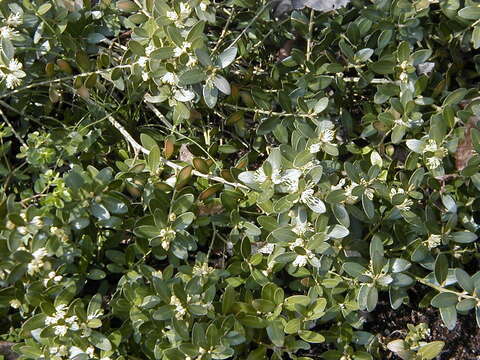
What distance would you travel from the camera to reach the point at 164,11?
5.58 feet

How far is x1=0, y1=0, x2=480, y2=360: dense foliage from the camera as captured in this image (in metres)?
1.54

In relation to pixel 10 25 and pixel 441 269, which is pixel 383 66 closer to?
pixel 441 269

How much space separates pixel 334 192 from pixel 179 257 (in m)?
0.43

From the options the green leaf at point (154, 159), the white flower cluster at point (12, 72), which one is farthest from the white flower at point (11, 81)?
the green leaf at point (154, 159)

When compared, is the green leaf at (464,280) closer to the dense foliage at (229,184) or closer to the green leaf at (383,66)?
the dense foliage at (229,184)

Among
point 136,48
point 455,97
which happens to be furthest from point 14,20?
point 455,97

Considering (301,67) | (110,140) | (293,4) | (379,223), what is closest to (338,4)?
(293,4)

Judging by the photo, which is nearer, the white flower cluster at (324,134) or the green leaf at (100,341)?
the green leaf at (100,341)

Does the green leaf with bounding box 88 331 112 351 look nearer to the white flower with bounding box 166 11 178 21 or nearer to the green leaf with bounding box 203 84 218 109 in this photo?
the green leaf with bounding box 203 84 218 109

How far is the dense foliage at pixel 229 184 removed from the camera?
5.04ft

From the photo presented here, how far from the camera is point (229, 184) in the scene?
172 centimetres

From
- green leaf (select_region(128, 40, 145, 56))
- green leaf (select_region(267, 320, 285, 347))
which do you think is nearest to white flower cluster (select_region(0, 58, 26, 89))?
green leaf (select_region(128, 40, 145, 56))

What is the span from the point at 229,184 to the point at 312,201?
0.92 feet

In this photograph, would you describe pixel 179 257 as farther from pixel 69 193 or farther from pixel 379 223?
pixel 379 223
